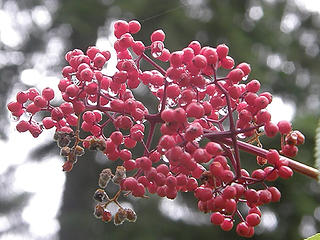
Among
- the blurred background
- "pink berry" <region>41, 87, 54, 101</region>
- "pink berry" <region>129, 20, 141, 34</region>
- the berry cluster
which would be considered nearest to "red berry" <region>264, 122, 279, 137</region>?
the berry cluster

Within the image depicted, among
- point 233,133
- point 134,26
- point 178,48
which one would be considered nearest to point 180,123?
point 233,133

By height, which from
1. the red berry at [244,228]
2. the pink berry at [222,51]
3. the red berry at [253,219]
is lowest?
the red berry at [244,228]

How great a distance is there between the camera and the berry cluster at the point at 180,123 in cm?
109

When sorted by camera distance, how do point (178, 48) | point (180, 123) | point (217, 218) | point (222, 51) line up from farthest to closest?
1. point (178, 48)
2. point (217, 218)
3. point (222, 51)
4. point (180, 123)

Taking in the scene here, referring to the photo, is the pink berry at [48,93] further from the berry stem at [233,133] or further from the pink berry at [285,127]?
the pink berry at [285,127]

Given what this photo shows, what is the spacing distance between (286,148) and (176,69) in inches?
12.9

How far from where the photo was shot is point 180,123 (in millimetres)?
1057

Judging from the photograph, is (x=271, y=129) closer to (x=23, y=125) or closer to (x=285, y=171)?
(x=285, y=171)

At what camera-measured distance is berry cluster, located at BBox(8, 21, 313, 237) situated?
1.09m

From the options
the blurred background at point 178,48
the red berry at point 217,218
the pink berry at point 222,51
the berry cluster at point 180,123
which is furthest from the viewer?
the blurred background at point 178,48

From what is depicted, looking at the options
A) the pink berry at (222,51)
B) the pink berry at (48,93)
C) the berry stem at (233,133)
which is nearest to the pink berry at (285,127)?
the berry stem at (233,133)

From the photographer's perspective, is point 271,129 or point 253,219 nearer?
point 271,129

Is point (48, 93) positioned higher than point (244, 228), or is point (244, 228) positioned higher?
point (48, 93)

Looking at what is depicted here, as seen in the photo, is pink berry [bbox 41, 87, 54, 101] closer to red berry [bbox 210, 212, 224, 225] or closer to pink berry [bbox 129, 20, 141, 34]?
pink berry [bbox 129, 20, 141, 34]
